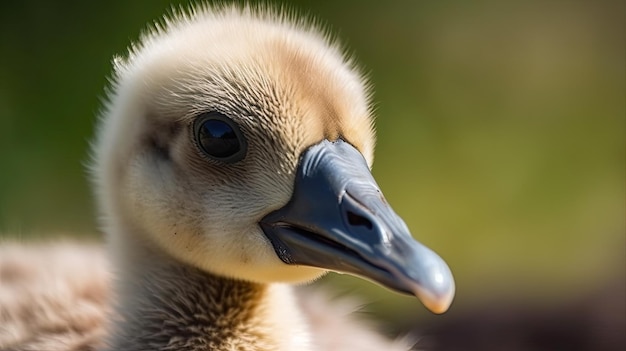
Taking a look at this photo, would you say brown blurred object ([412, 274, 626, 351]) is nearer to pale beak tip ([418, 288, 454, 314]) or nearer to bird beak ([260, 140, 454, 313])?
bird beak ([260, 140, 454, 313])

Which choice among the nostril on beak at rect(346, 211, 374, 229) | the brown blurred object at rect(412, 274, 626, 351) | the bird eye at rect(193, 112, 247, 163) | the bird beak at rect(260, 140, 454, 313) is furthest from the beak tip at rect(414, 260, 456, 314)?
the brown blurred object at rect(412, 274, 626, 351)

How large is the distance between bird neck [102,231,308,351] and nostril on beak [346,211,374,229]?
12.0 inches

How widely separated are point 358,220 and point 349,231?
0.02 meters

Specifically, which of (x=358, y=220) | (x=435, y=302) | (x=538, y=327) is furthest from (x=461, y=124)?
(x=435, y=302)

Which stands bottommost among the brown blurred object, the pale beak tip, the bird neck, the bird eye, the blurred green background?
the pale beak tip

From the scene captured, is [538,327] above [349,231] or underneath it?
above

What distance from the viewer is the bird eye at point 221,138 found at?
5.55 feet

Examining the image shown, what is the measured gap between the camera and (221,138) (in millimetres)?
1696

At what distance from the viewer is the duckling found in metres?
1.63

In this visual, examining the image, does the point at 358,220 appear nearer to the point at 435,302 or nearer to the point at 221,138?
the point at 435,302

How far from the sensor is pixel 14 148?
3.96 m

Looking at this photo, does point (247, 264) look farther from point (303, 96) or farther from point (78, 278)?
point (78, 278)

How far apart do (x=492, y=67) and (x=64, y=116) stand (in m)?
1.65

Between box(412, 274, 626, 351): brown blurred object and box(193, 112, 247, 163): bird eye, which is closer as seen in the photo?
box(193, 112, 247, 163): bird eye
